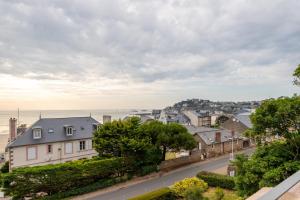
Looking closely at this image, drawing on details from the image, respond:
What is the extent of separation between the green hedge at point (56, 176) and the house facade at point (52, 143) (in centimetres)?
842

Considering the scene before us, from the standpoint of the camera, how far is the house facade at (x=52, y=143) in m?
28.6

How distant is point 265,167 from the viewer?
46.5ft

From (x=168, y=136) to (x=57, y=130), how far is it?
1343 centimetres

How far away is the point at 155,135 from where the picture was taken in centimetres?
3039

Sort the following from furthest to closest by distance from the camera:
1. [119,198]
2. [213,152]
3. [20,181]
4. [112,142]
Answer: [213,152]
[112,142]
[119,198]
[20,181]

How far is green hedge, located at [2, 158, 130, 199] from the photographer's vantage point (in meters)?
20.0

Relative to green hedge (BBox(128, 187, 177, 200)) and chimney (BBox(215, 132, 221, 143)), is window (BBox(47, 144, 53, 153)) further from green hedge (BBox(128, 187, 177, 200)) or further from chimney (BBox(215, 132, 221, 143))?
chimney (BBox(215, 132, 221, 143))

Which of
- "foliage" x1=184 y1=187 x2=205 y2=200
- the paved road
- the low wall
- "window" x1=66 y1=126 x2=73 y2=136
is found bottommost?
the paved road

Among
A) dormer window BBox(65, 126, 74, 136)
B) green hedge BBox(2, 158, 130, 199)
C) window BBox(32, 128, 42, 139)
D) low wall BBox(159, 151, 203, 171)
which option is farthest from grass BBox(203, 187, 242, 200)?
window BBox(32, 128, 42, 139)

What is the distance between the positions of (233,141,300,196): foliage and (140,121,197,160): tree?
48.2 feet

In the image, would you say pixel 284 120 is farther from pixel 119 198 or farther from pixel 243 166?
pixel 119 198

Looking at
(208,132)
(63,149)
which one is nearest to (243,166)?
(63,149)

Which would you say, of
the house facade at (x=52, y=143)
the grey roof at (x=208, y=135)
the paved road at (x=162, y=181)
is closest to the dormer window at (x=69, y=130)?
the house facade at (x=52, y=143)

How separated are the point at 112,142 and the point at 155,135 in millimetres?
5919
